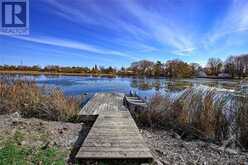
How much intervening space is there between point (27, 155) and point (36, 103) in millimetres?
4151

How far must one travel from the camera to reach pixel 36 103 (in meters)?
7.51

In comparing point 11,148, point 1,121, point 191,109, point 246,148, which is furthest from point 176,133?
point 1,121

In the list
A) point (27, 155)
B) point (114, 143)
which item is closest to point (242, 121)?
point (114, 143)

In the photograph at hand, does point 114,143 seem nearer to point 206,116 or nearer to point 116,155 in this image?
point 116,155

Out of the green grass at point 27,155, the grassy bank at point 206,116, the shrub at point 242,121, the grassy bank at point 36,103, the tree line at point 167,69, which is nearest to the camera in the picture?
the green grass at point 27,155

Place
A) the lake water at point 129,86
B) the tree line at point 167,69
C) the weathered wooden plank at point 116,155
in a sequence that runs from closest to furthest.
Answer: the weathered wooden plank at point 116,155 < the lake water at point 129,86 < the tree line at point 167,69

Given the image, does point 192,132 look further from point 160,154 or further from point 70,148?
point 70,148

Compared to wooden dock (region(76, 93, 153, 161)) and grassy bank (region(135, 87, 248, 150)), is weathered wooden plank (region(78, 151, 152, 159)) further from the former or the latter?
grassy bank (region(135, 87, 248, 150))

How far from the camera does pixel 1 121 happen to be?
5910 millimetres

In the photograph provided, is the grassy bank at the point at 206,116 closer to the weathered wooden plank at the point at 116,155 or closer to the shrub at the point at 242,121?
the shrub at the point at 242,121

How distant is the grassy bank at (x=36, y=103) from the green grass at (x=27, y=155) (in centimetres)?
275

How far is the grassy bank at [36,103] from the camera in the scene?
699 cm

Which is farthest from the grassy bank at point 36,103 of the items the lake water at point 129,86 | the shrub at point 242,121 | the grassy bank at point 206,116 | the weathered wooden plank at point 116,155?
the shrub at point 242,121

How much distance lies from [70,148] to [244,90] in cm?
446
